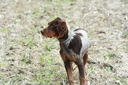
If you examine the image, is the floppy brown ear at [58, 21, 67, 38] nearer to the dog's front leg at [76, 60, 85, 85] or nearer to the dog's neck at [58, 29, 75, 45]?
the dog's neck at [58, 29, 75, 45]

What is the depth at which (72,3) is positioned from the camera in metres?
9.29

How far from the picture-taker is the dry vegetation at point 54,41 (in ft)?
16.5

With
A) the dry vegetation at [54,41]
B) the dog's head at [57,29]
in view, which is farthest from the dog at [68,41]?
the dry vegetation at [54,41]

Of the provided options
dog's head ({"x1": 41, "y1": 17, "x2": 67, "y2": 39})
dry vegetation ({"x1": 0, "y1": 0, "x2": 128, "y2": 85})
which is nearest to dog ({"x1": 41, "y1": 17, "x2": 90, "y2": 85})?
dog's head ({"x1": 41, "y1": 17, "x2": 67, "y2": 39})

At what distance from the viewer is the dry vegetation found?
502 centimetres

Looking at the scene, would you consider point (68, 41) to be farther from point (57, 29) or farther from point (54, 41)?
point (54, 41)

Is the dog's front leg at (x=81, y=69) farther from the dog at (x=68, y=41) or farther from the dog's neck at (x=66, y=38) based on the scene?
the dog's neck at (x=66, y=38)

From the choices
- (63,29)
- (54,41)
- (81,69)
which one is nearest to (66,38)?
(63,29)

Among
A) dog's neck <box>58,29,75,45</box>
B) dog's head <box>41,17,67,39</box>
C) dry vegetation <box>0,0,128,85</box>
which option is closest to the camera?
dog's head <box>41,17,67,39</box>

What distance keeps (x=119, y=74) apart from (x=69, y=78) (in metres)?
1.19

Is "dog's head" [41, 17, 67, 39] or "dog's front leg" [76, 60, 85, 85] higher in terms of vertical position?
"dog's head" [41, 17, 67, 39]

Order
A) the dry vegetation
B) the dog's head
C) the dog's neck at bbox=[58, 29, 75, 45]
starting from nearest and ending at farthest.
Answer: the dog's head
the dog's neck at bbox=[58, 29, 75, 45]
the dry vegetation

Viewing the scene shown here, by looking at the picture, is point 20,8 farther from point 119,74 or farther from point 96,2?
point 119,74

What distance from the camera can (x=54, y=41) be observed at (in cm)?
651
